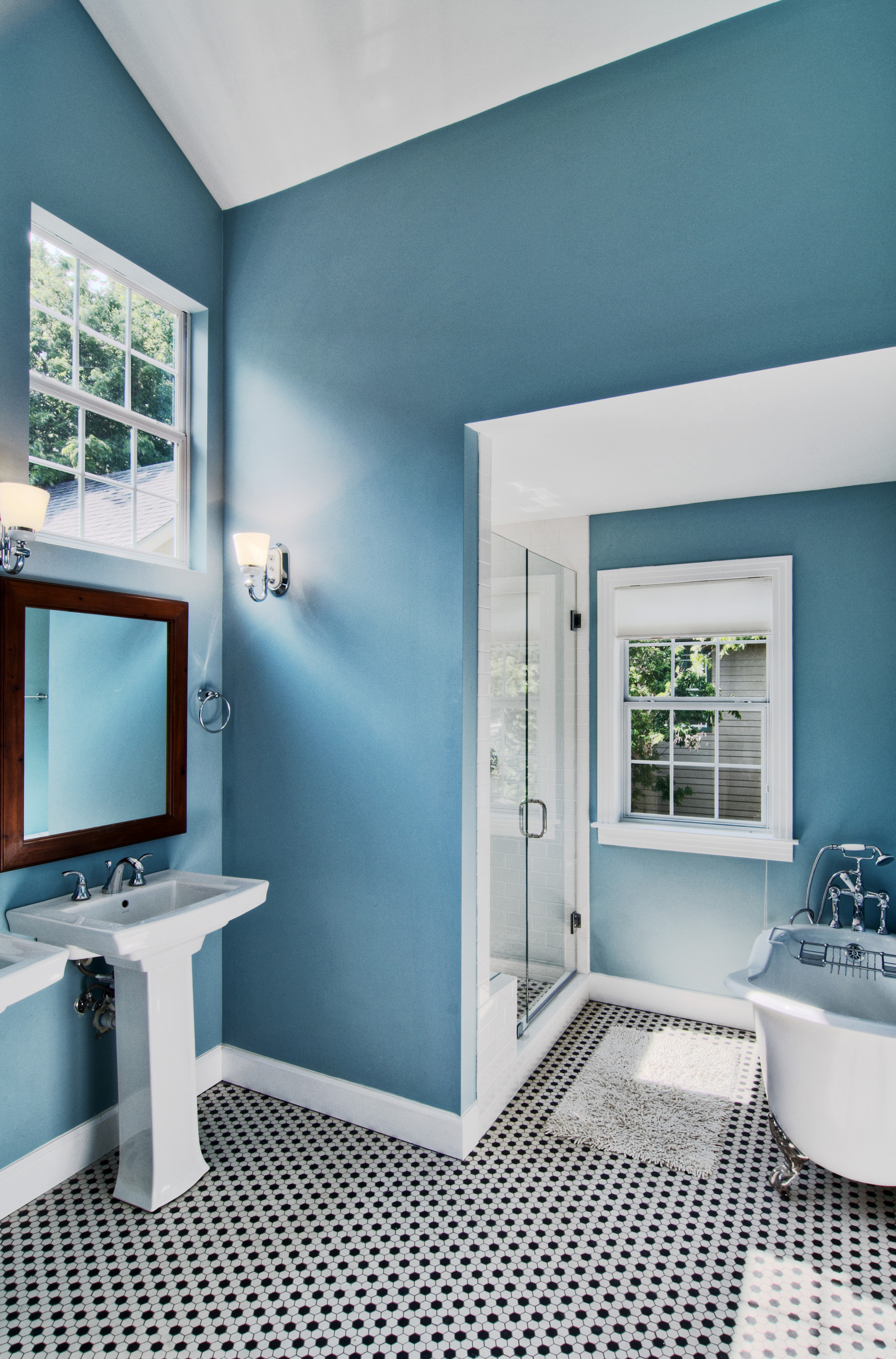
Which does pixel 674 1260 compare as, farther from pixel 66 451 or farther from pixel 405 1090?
pixel 66 451

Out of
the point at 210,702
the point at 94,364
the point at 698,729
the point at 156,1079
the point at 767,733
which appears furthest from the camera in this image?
the point at 698,729

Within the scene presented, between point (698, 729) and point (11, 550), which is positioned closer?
Result: point (11, 550)

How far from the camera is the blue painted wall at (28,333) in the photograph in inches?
88.7

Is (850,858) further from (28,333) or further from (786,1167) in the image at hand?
(28,333)

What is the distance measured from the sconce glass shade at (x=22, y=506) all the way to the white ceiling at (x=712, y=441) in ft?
4.65

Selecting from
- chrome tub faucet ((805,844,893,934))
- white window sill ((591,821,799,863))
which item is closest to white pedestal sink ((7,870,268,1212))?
white window sill ((591,821,799,863))

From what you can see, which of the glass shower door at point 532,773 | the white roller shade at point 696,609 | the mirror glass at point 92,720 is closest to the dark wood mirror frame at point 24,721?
the mirror glass at point 92,720

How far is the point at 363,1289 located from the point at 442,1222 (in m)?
0.32

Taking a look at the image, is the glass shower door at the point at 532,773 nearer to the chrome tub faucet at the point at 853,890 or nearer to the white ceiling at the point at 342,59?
the chrome tub faucet at the point at 853,890

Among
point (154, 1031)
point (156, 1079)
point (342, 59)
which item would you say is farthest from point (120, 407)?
point (156, 1079)

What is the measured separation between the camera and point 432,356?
260 cm

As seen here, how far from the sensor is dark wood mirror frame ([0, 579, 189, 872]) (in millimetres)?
2225

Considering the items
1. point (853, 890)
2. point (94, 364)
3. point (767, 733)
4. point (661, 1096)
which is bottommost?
point (661, 1096)

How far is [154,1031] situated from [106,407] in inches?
85.9
